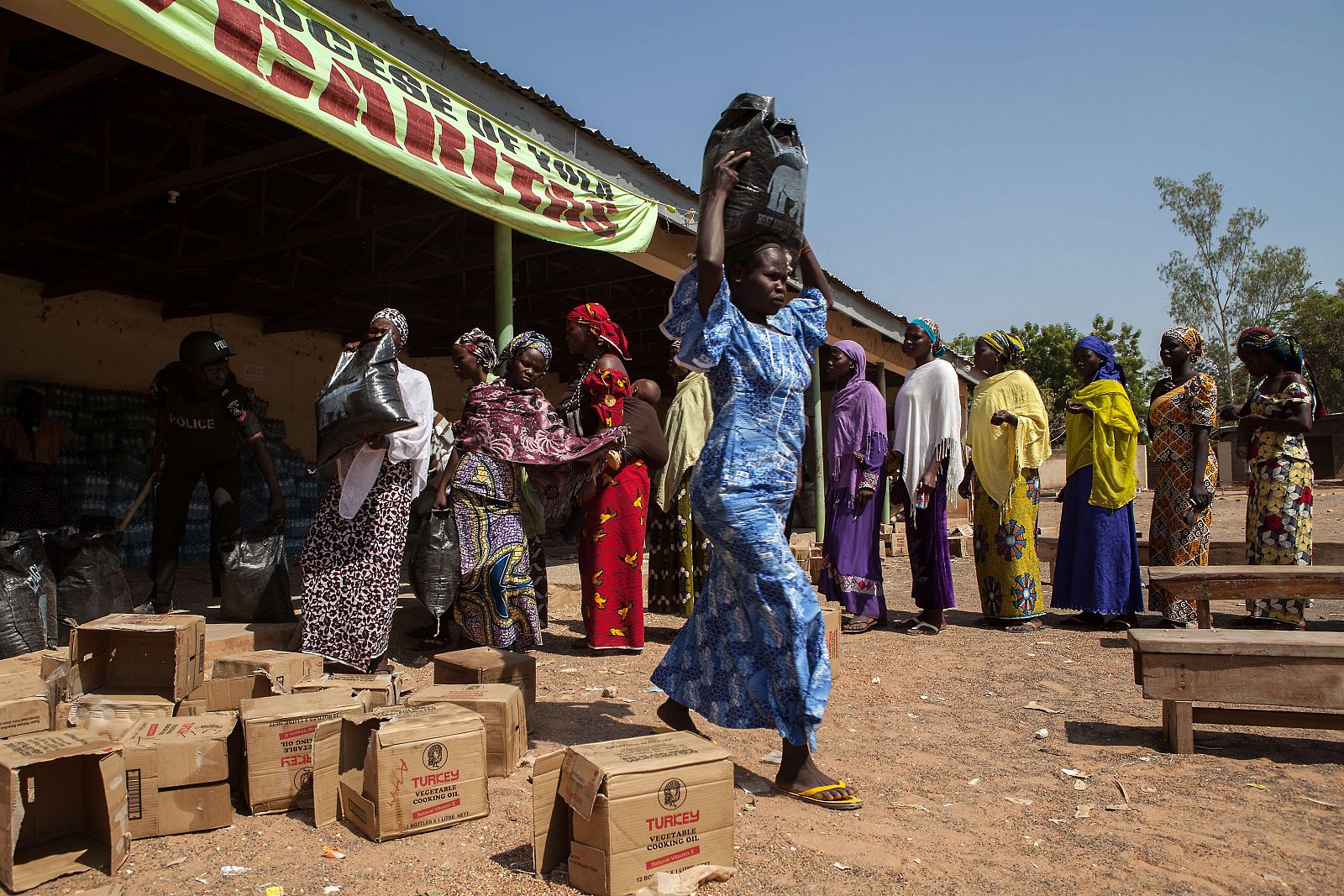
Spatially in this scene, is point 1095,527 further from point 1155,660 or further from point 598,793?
point 598,793

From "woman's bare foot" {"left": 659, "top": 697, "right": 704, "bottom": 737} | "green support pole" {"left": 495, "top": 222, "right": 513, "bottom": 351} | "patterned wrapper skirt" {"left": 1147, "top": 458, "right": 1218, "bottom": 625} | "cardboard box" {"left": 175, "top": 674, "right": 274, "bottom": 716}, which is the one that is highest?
"green support pole" {"left": 495, "top": 222, "right": 513, "bottom": 351}

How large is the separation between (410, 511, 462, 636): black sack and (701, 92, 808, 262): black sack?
2.81 metres

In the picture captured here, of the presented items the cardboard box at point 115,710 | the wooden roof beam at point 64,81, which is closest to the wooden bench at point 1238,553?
the cardboard box at point 115,710

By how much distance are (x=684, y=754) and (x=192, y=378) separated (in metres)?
4.54

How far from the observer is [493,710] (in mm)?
3121

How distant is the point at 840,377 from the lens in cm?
614

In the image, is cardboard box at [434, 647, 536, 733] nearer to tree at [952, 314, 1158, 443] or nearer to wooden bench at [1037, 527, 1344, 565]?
wooden bench at [1037, 527, 1344, 565]

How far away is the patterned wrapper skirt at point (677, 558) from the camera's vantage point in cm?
635

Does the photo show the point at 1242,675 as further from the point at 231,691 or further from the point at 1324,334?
the point at 1324,334

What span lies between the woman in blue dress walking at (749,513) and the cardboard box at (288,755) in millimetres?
1190

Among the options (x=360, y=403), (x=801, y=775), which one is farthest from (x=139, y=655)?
(x=801, y=775)

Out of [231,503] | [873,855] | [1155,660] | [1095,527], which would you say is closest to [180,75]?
[231,503]

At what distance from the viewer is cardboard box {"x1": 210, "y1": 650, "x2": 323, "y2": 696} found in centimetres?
338

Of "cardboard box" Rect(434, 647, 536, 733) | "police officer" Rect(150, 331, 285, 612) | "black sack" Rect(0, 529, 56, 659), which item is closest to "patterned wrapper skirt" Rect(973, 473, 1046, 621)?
"cardboard box" Rect(434, 647, 536, 733)
